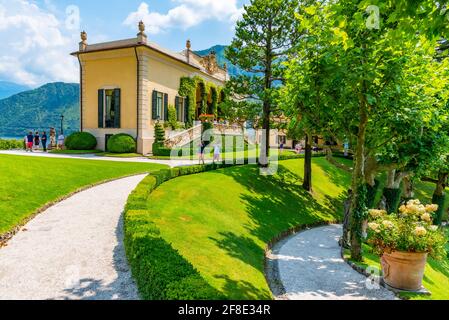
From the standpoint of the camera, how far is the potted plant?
8625mm

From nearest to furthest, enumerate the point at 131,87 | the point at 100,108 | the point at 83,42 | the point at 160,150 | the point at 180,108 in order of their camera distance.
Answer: the point at 160,150, the point at 131,87, the point at 100,108, the point at 83,42, the point at 180,108

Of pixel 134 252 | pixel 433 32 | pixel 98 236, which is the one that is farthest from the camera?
pixel 98 236

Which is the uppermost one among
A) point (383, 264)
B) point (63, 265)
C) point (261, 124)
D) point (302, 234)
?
point (261, 124)

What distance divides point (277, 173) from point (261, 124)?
4037mm

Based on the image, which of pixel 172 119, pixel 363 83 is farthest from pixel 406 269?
pixel 172 119

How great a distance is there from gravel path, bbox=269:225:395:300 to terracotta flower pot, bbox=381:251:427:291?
48 centimetres

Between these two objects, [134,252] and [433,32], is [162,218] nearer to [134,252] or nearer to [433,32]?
[134,252]

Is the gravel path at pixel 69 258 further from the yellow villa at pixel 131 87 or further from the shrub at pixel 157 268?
the yellow villa at pixel 131 87

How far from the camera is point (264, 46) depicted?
75.0 ft

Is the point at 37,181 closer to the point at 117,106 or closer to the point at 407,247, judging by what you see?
the point at 407,247

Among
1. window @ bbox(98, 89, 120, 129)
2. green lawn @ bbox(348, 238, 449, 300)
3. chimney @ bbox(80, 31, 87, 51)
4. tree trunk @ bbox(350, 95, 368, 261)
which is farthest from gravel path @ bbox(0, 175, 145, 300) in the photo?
chimney @ bbox(80, 31, 87, 51)

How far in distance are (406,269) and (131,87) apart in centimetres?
2557
